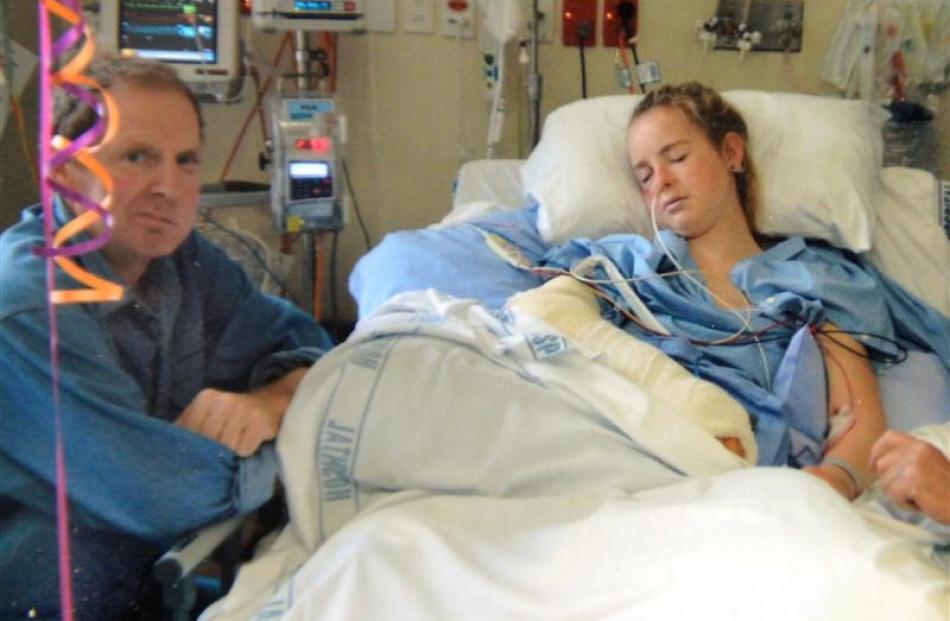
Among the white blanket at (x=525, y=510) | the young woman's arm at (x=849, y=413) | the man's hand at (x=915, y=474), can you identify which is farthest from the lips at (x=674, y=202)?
the man's hand at (x=915, y=474)

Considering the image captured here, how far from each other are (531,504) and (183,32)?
130 centimetres

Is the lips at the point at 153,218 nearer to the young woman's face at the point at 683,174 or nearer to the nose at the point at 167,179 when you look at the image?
the nose at the point at 167,179

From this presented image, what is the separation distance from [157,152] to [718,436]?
718mm

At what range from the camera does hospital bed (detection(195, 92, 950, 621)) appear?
2.35ft

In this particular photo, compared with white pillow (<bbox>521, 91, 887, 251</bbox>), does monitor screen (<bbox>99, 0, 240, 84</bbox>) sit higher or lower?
higher

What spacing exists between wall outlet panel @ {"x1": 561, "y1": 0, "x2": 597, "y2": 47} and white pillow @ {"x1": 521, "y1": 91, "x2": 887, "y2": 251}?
1.86 feet

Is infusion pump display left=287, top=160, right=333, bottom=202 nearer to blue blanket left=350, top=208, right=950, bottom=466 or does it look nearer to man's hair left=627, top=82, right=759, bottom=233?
blue blanket left=350, top=208, right=950, bottom=466

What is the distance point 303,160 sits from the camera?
75.7 inches

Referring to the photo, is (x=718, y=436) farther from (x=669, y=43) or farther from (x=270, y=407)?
(x=669, y=43)

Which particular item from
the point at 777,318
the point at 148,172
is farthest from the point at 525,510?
the point at 777,318

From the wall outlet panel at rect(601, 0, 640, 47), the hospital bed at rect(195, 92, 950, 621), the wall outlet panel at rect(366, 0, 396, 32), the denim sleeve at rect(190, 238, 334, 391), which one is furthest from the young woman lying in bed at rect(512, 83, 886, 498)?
the wall outlet panel at rect(366, 0, 396, 32)

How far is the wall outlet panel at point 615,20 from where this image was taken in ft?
7.48

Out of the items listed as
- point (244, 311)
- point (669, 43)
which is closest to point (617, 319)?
point (244, 311)

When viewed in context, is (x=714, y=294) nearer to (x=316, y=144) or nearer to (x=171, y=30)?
(x=316, y=144)
